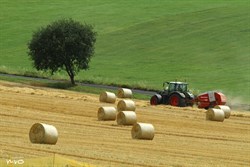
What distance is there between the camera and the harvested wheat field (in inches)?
1211

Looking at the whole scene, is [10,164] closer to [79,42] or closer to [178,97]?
[178,97]

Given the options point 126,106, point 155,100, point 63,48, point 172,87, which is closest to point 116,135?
point 126,106

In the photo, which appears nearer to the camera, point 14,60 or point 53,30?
point 53,30

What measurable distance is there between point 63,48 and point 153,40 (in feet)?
79.4

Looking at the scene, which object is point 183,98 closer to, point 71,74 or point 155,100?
point 155,100

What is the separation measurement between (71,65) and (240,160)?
2091 inches

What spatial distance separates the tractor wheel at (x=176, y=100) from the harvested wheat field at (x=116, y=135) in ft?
5.12

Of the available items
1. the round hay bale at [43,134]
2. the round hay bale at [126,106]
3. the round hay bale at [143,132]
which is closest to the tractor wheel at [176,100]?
the round hay bale at [126,106]

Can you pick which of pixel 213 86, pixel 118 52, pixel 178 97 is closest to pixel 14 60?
pixel 118 52

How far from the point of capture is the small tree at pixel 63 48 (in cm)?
8500

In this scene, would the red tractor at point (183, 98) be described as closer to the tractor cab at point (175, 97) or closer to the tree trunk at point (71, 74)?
the tractor cab at point (175, 97)

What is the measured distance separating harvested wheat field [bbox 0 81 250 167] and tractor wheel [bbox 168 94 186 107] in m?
1.56

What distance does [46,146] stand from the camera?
31781 millimetres

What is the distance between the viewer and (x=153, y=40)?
10706 cm
